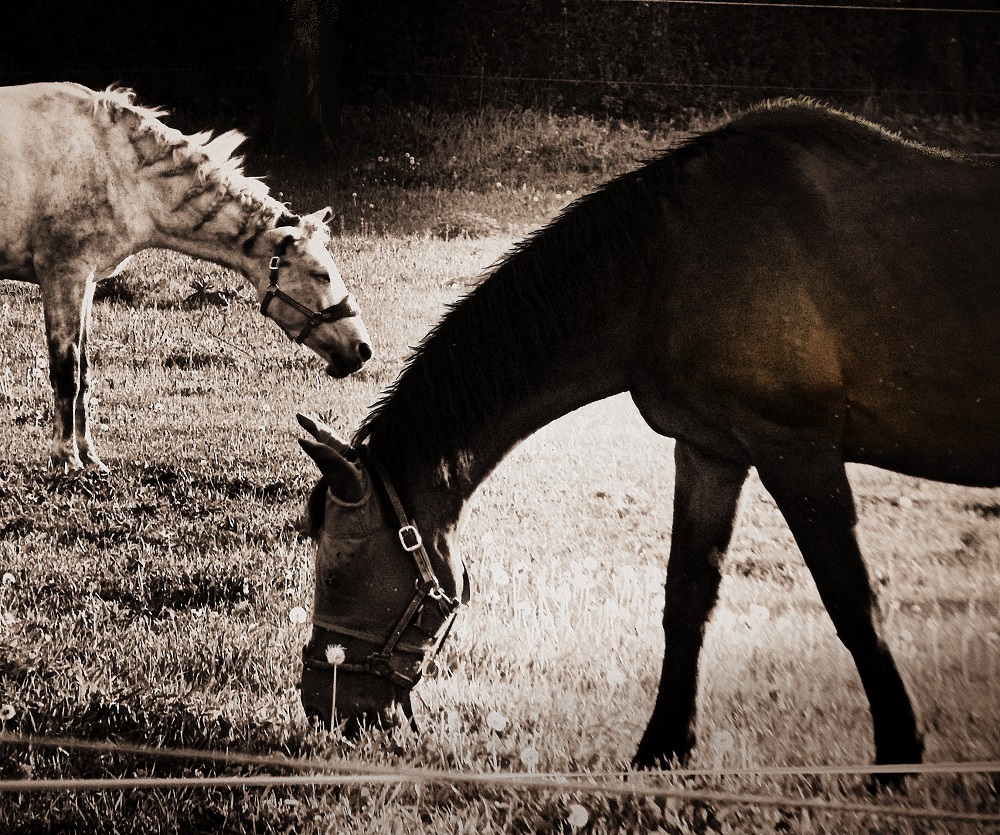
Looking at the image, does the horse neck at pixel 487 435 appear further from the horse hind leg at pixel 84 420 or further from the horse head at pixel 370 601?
the horse hind leg at pixel 84 420

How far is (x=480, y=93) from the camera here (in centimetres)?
283

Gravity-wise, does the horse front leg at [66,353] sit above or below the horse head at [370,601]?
above

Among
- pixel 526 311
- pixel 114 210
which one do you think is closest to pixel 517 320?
pixel 526 311

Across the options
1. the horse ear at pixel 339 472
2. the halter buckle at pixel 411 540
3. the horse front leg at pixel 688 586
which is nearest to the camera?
the horse ear at pixel 339 472

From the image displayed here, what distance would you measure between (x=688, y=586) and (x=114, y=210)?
1887 millimetres

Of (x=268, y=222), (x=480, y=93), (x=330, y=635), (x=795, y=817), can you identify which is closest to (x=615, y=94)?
(x=480, y=93)

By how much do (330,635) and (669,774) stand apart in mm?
767

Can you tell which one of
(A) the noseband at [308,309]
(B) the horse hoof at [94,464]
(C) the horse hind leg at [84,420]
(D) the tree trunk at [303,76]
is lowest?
(B) the horse hoof at [94,464]

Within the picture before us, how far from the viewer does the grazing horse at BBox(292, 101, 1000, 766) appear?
1890 millimetres

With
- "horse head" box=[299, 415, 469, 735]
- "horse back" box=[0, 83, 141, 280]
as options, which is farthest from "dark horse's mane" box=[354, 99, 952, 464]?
"horse back" box=[0, 83, 141, 280]

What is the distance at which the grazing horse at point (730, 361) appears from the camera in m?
1.89

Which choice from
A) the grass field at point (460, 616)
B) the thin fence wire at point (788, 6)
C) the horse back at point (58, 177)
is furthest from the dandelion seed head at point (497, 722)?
the thin fence wire at point (788, 6)

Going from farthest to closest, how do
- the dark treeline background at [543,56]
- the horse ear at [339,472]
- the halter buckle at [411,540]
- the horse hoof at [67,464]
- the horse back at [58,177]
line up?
1. the dark treeline background at [543,56]
2. the horse back at [58,177]
3. the horse hoof at [67,464]
4. the halter buckle at [411,540]
5. the horse ear at [339,472]

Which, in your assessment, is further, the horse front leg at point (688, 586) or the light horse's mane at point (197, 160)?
the light horse's mane at point (197, 160)
